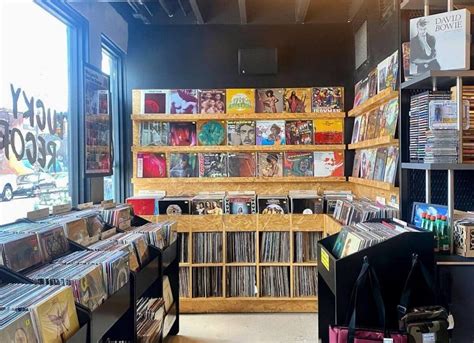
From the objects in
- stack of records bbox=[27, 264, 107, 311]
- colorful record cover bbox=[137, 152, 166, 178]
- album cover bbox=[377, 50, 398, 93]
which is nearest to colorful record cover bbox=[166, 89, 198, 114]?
colorful record cover bbox=[137, 152, 166, 178]

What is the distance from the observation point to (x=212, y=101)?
4.15m

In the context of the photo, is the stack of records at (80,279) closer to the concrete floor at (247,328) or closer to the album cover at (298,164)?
the concrete floor at (247,328)

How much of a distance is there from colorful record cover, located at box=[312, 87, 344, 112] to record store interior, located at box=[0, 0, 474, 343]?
1 cm

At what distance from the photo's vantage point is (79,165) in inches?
122

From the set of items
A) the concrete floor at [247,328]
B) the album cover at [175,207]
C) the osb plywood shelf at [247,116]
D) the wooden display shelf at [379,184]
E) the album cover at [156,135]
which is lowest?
the concrete floor at [247,328]

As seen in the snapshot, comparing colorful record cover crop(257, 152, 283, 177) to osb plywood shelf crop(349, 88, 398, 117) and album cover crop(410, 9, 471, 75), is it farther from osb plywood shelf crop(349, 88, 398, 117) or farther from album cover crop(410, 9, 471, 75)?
album cover crop(410, 9, 471, 75)

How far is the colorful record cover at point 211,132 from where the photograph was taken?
4.15 m

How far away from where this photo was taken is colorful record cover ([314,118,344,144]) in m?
4.11

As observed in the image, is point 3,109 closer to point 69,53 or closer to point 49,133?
point 49,133

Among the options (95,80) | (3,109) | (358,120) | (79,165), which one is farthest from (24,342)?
(358,120)

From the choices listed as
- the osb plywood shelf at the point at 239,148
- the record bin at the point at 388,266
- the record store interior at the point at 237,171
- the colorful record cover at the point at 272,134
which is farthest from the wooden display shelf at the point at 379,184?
the record bin at the point at 388,266

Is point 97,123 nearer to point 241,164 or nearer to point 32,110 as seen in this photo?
point 32,110

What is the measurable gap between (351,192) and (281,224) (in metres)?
0.84

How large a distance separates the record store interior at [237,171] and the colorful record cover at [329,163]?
1cm
